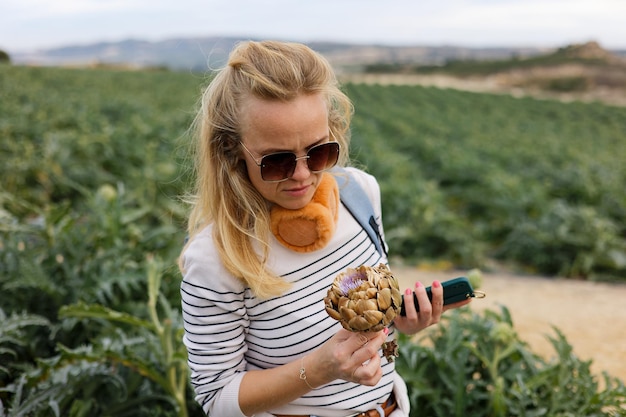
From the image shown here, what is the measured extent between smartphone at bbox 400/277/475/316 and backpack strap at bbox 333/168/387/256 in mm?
281

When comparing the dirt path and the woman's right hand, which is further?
the dirt path

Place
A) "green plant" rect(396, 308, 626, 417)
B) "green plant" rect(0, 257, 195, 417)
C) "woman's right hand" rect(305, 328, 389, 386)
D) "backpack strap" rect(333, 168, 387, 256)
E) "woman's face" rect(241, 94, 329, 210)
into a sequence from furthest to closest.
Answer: "green plant" rect(396, 308, 626, 417) → "green plant" rect(0, 257, 195, 417) → "backpack strap" rect(333, 168, 387, 256) → "woman's face" rect(241, 94, 329, 210) → "woman's right hand" rect(305, 328, 389, 386)

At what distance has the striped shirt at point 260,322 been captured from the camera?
138cm

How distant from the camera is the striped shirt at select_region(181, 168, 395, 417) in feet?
4.54

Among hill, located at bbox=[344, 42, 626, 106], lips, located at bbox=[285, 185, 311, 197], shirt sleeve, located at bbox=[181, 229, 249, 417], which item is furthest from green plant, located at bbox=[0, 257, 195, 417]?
hill, located at bbox=[344, 42, 626, 106]

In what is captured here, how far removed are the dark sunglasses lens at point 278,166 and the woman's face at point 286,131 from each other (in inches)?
0.5

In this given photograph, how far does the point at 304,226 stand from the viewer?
4.66 feet

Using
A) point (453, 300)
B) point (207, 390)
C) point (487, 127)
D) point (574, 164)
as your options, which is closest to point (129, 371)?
point (207, 390)

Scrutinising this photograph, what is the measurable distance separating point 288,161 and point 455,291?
1.67 ft

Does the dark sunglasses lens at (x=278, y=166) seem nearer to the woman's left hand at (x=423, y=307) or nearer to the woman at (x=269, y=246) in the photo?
the woman at (x=269, y=246)

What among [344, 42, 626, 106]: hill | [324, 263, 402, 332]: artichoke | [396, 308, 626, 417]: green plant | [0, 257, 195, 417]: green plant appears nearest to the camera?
[324, 263, 402, 332]: artichoke

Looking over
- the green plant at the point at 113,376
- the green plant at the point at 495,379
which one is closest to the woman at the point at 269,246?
the green plant at the point at 113,376

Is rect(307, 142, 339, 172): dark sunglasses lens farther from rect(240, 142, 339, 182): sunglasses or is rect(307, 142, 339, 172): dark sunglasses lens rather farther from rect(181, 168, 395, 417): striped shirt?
rect(181, 168, 395, 417): striped shirt

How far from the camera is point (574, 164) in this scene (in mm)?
8828
